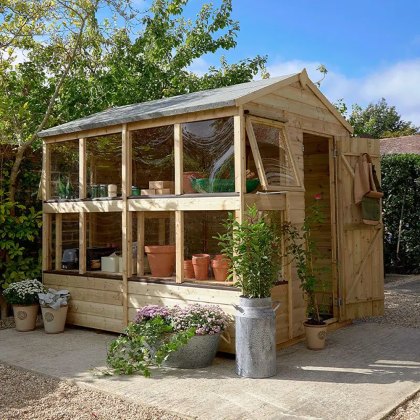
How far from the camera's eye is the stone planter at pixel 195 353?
4648 mm

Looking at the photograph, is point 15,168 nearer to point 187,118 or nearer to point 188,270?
point 187,118

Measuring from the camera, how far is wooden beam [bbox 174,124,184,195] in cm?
552

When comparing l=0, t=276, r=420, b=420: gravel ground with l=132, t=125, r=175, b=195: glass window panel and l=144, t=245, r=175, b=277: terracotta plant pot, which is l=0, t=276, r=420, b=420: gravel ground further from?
l=132, t=125, r=175, b=195: glass window panel

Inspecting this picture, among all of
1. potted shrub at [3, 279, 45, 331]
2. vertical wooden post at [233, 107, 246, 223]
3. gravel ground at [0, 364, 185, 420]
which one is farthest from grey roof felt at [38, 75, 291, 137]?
gravel ground at [0, 364, 185, 420]

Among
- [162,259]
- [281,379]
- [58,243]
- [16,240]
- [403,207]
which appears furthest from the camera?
[403,207]

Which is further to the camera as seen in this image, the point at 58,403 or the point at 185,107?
the point at 185,107

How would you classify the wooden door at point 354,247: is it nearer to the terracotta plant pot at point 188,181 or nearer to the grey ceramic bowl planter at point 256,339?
the terracotta plant pot at point 188,181

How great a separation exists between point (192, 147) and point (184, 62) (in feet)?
18.3

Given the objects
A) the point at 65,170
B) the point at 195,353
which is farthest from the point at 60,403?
the point at 65,170

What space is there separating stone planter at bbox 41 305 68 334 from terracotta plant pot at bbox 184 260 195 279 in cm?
188

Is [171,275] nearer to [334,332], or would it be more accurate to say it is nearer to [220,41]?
[334,332]

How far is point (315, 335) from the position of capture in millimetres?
5266

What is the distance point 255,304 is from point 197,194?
4.73 ft

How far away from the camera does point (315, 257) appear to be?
6906mm
